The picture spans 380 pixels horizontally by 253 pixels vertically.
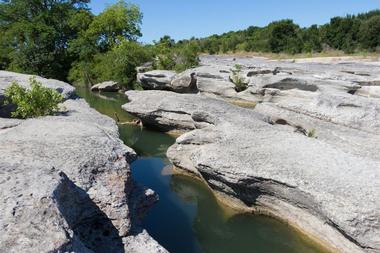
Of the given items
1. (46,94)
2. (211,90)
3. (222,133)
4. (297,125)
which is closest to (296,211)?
(222,133)

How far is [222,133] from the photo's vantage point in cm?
1233

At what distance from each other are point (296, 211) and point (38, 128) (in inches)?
250

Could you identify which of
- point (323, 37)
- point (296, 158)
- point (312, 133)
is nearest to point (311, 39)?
point (323, 37)

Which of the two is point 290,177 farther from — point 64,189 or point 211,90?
point 211,90

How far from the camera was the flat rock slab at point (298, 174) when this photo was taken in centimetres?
823

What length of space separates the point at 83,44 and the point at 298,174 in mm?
41803

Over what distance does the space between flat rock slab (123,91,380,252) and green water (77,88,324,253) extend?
0.46 meters

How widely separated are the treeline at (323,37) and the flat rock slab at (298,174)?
47419 millimetres

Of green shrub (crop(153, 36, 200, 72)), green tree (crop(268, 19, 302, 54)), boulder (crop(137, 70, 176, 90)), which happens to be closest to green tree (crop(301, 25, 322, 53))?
green tree (crop(268, 19, 302, 54))

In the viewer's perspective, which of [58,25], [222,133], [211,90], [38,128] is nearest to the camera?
[38,128]

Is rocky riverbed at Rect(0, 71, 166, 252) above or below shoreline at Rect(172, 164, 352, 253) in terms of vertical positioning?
above

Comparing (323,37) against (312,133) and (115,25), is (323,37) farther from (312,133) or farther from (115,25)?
(312,133)

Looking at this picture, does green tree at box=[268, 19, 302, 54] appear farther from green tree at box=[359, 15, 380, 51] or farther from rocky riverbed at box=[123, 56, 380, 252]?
rocky riverbed at box=[123, 56, 380, 252]

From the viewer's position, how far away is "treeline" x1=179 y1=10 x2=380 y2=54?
56.0m
